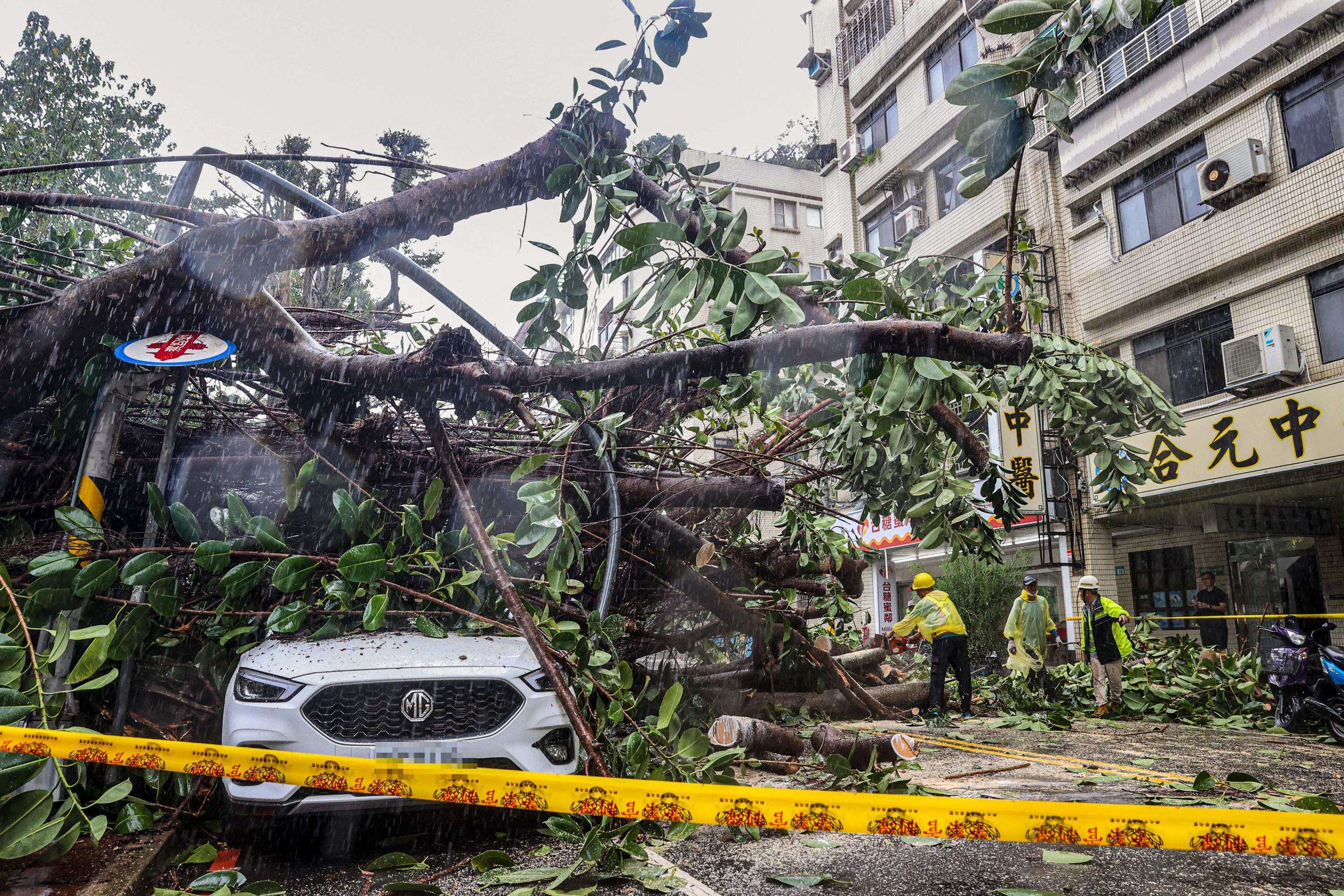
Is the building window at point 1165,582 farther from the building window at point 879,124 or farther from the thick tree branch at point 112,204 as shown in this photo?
the thick tree branch at point 112,204

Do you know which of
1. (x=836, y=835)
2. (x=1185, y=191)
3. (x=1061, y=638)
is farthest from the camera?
(x=1061, y=638)

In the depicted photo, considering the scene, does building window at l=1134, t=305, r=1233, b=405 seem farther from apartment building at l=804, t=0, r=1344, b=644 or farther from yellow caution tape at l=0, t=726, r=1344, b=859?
yellow caution tape at l=0, t=726, r=1344, b=859

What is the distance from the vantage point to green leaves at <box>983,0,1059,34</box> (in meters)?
2.28

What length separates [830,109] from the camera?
85.8ft

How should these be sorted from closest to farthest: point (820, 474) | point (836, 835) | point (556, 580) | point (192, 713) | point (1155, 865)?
point (1155, 865) → point (836, 835) → point (556, 580) → point (192, 713) → point (820, 474)

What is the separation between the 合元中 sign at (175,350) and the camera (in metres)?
4.07

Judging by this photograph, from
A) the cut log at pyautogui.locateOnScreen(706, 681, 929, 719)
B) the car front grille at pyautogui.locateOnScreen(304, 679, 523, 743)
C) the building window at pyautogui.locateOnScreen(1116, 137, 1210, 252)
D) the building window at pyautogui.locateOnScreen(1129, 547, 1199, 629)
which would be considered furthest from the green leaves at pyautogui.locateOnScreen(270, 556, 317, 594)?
the building window at pyautogui.locateOnScreen(1116, 137, 1210, 252)

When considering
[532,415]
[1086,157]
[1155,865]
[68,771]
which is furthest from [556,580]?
[1086,157]

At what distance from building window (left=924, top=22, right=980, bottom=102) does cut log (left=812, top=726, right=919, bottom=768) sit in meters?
18.0

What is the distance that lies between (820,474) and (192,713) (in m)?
4.28

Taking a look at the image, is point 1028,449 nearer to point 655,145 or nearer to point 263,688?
point 655,145

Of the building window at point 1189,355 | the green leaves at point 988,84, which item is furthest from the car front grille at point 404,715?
the building window at point 1189,355

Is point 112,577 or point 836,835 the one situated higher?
point 112,577

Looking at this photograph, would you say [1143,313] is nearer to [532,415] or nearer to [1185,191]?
[1185,191]
